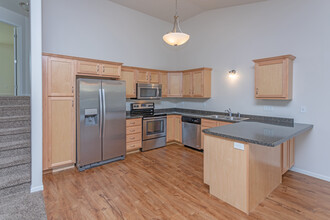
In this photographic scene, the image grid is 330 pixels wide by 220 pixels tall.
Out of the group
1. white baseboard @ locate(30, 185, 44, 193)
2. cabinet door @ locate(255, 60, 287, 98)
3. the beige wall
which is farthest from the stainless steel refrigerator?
the beige wall

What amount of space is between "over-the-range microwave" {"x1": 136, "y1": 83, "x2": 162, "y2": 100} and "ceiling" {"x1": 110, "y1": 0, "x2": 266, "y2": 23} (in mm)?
2017

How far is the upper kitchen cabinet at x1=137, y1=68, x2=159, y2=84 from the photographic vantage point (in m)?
4.72

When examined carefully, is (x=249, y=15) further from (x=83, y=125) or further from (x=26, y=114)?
(x=26, y=114)

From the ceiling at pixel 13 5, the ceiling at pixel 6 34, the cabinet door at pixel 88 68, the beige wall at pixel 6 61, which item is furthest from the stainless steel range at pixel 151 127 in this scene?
the ceiling at pixel 6 34

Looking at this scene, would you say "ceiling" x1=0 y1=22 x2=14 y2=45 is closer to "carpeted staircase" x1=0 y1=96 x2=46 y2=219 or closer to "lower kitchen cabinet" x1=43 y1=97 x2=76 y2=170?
"carpeted staircase" x1=0 y1=96 x2=46 y2=219

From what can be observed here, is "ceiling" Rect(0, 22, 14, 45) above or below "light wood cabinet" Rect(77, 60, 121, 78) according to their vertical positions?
above

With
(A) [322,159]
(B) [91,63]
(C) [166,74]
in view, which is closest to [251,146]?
(A) [322,159]

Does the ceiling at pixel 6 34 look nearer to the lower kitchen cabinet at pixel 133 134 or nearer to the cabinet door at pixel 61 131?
the cabinet door at pixel 61 131

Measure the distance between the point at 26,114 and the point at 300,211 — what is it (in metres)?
4.56

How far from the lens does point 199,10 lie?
15.7 ft

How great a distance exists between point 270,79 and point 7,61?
6991mm

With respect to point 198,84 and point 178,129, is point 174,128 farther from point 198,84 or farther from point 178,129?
point 198,84

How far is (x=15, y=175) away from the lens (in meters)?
2.57

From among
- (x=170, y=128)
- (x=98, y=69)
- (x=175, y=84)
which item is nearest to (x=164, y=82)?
(x=175, y=84)
